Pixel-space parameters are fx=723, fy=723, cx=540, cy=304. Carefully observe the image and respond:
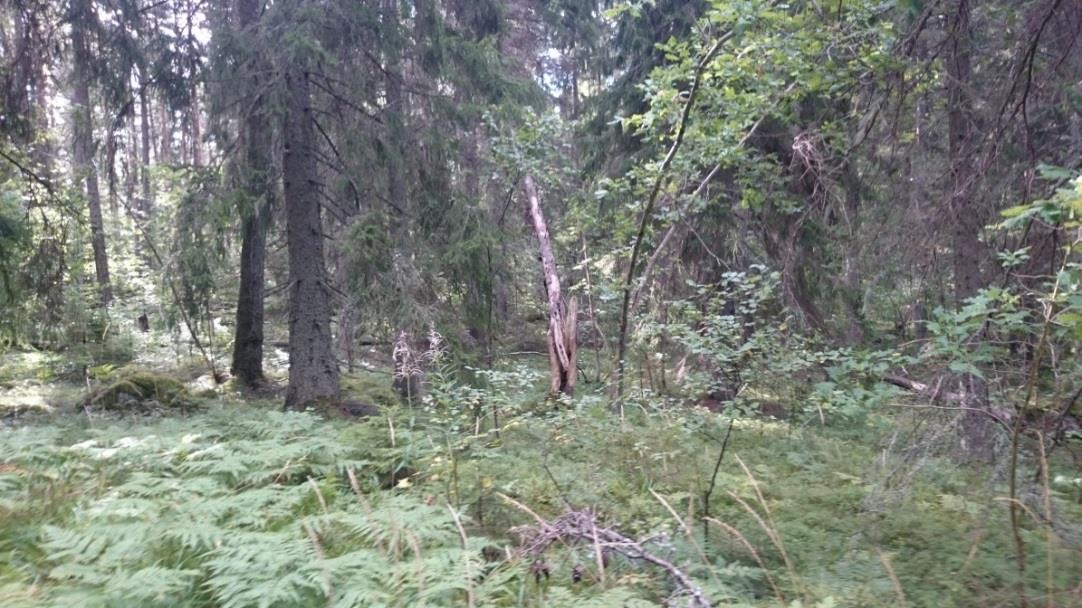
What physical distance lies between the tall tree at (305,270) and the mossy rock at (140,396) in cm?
224

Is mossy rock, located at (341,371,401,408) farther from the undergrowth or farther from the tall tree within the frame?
the undergrowth

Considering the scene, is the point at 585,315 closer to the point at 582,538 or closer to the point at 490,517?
the point at 490,517

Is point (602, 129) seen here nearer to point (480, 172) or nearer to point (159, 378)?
point (480, 172)

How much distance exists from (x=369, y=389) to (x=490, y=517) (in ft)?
29.6

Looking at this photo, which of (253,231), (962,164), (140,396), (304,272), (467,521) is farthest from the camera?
(253,231)

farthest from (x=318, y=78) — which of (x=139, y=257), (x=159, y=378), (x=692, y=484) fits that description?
(x=139, y=257)

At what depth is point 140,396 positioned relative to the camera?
11.0 m

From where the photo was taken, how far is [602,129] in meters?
11.7

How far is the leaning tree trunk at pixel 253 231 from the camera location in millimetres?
9344

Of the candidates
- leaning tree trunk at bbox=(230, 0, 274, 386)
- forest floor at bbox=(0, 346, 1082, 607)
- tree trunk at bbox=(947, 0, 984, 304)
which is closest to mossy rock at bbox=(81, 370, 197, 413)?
leaning tree trunk at bbox=(230, 0, 274, 386)

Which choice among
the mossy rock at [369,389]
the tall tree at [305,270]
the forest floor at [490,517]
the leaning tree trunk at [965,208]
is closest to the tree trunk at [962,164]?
the leaning tree trunk at [965,208]

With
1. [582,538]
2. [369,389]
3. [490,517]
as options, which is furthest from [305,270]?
[582,538]

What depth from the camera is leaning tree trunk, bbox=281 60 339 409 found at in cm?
931

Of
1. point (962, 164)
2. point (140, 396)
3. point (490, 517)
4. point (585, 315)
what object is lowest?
point (490, 517)
